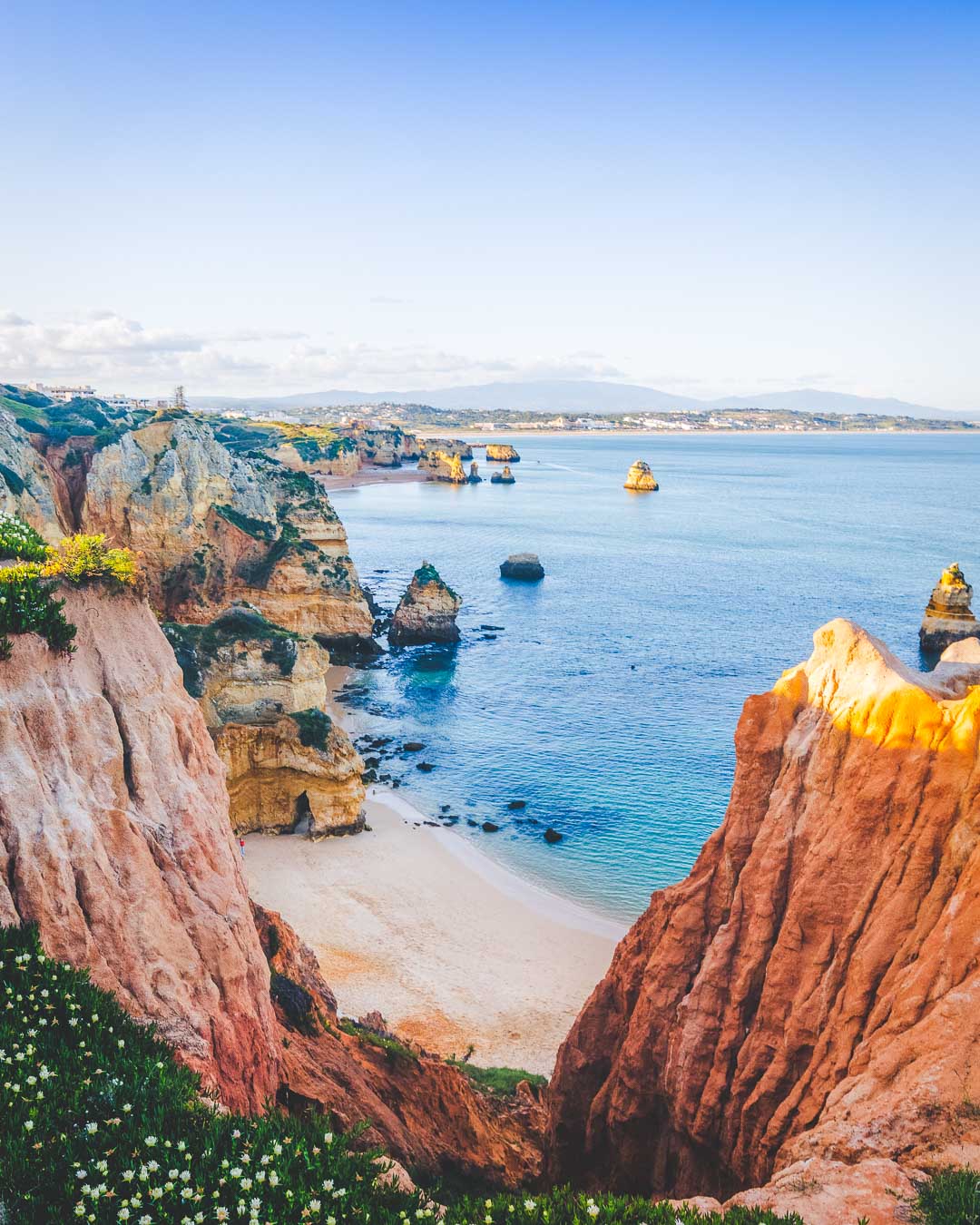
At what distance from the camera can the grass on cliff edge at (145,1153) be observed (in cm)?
884

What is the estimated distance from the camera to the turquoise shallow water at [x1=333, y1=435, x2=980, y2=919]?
42.8 meters

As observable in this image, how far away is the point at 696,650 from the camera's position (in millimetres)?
72000

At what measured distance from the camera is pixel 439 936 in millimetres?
32062

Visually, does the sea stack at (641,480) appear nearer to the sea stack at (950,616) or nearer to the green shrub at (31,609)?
the sea stack at (950,616)

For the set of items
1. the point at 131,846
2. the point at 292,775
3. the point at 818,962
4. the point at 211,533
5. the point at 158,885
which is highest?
the point at 211,533

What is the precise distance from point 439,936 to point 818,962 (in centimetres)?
2024

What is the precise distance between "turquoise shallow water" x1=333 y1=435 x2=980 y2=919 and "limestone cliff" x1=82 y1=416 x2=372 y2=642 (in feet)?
24.2

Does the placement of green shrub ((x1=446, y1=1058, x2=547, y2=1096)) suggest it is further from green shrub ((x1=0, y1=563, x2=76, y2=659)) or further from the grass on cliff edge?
green shrub ((x1=0, y1=563, x2=76, y2=659))

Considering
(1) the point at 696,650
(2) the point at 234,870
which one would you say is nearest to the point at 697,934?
(2) the point at 234,870

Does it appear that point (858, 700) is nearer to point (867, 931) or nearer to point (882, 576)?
point (867, 931)

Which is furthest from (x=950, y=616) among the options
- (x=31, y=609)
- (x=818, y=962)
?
(x=31, y=609)

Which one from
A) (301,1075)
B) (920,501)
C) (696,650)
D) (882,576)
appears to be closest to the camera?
(301,1075)

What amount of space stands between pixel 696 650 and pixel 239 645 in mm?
44803

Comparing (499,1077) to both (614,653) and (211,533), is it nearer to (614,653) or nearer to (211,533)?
(211,533)
